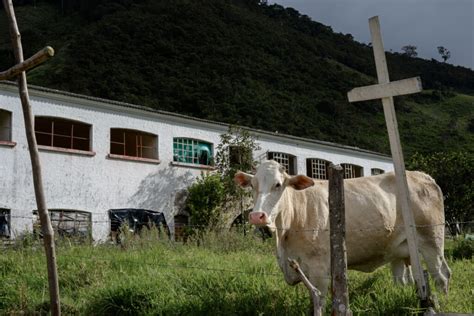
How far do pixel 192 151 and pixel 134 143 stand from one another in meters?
2.40

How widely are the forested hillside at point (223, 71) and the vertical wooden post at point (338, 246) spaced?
45553 millimetres

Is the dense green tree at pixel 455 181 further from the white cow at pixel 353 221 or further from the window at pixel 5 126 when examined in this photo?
the white cow at pixel 353 221

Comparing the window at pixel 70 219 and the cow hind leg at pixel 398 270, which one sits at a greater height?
the window at pixel 70 219

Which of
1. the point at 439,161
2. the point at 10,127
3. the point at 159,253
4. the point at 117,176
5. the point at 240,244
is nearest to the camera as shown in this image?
the point at 159,253

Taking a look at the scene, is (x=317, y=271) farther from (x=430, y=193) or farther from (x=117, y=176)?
(x=117, y=176)

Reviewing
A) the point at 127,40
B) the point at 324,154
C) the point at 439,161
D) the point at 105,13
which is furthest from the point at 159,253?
the point at 105,13

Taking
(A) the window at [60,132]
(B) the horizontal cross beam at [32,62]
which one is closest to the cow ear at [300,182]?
(B) the horizontal cross beam at [32,62]

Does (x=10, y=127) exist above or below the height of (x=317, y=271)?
above

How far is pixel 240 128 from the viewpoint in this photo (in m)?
23.7

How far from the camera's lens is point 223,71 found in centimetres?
6575

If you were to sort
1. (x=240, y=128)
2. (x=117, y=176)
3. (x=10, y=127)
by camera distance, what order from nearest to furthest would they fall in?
(x=10, y=127), (x=117, y=176), (x=240, y=128)

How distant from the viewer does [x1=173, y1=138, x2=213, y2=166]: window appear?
2295 cm

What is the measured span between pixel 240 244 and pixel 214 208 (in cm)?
1015

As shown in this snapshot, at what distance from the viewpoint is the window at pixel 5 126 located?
18.3m
